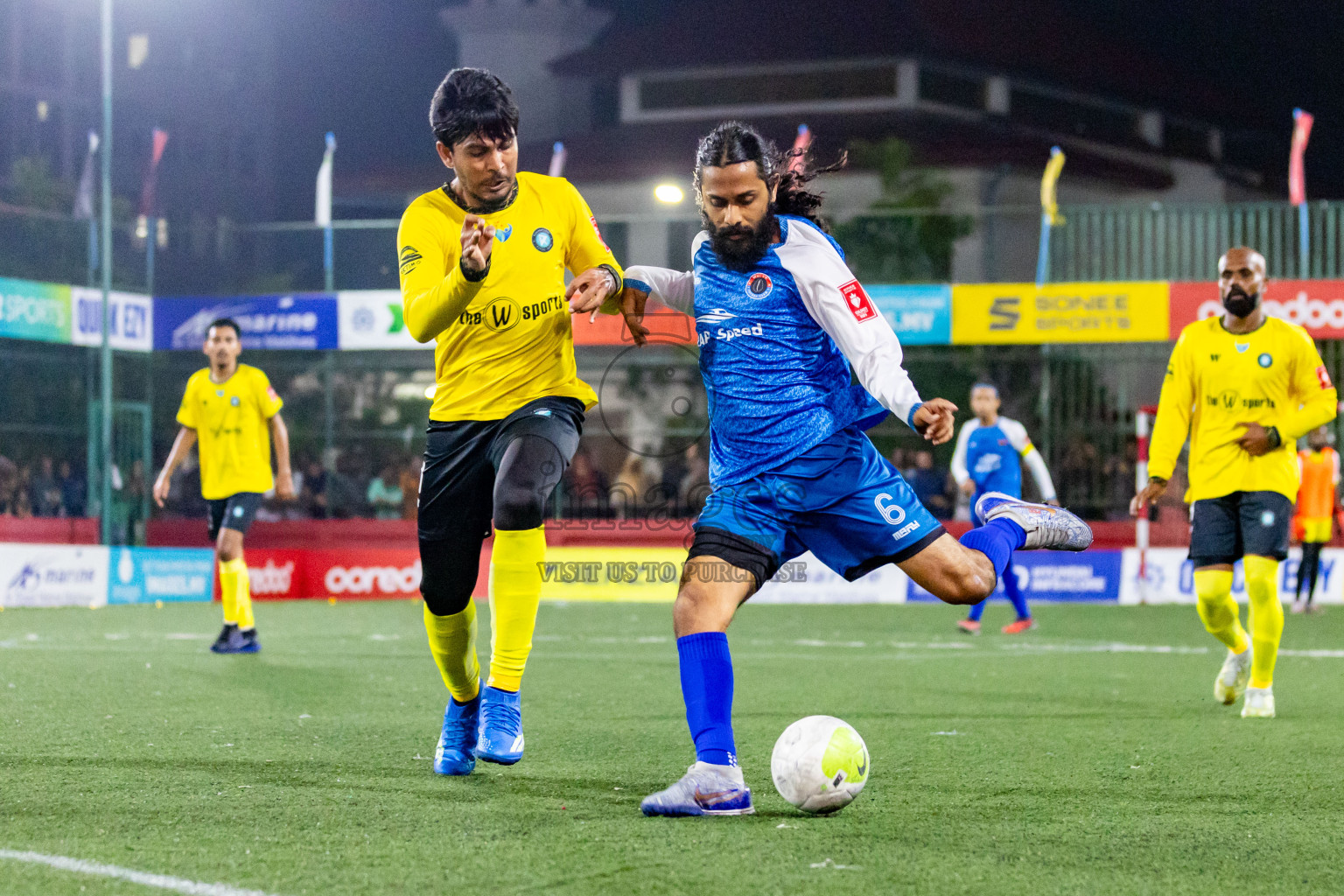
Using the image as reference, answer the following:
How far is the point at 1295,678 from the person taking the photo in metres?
9.39

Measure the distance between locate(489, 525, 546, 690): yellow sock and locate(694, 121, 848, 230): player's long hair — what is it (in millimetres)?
1361

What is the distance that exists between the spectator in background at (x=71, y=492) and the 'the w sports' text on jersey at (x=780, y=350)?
61.7ft

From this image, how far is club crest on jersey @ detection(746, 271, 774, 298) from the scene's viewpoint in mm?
4664

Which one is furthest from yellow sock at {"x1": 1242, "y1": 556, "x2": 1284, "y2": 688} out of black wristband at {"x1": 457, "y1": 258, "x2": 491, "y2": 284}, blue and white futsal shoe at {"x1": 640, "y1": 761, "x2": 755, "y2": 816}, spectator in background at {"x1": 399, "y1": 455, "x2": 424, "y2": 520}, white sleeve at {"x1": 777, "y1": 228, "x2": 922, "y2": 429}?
spectator in background at {"x1": 399, "y1": 455, "x2": 424, "y2": 520}

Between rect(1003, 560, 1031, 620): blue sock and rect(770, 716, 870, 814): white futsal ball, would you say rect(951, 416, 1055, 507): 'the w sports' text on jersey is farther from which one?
rect(770, 716, 870, 814): white futsal ball

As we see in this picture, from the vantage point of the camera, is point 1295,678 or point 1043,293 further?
point 1043,293

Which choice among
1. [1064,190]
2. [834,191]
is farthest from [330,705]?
[1064,190]

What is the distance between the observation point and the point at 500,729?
5.18 metres

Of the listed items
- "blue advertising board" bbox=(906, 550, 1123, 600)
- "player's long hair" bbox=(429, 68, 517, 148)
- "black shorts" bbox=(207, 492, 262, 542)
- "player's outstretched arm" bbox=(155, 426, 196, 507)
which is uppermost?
"player's long hair" bbox=(429, 68, 517, 148)

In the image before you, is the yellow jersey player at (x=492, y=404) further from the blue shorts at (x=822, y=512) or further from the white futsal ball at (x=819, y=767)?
the white futsal ball at (x=819, y=767)

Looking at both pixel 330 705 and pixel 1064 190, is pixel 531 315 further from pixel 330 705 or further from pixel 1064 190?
pixel 1064 190

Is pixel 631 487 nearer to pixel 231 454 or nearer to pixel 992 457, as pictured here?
pixel 992 457

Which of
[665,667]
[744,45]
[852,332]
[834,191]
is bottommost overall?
[665,667]

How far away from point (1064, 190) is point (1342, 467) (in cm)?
2550
